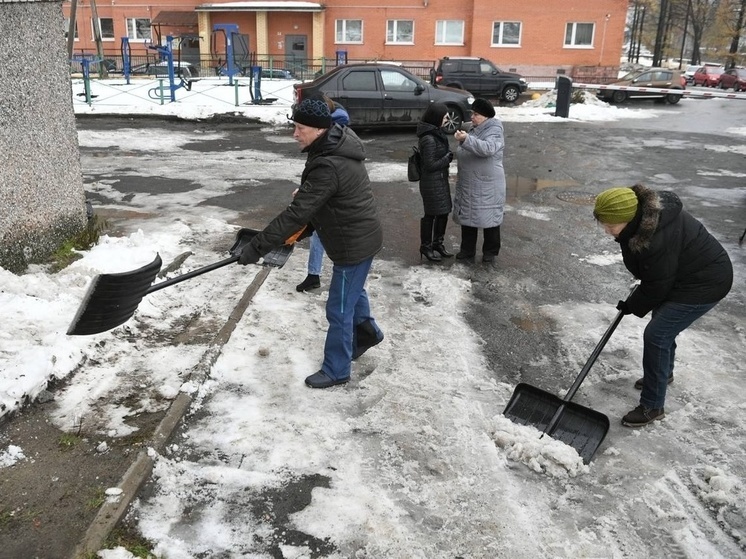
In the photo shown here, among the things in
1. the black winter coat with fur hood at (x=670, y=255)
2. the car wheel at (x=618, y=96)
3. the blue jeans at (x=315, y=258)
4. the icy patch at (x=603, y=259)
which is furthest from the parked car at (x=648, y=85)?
the black winter coat with fur hood at (x=670, y=255)

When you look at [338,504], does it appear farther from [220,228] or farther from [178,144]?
[178,144]

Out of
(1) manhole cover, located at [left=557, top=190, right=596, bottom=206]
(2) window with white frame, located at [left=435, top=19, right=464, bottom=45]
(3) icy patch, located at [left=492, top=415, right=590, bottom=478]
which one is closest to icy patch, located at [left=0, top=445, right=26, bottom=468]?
(3) icy patch, located at [left=492, top=415, right=590, bottom=478]

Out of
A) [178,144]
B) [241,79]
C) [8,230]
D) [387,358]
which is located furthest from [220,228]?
[241,79]

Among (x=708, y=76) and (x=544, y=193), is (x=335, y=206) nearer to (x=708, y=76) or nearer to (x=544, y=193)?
(x=544, y=193)

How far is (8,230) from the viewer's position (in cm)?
562

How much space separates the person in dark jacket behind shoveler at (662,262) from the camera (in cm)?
371

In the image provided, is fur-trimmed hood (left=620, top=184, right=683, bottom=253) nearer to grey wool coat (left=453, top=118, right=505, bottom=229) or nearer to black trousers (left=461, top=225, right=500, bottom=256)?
grey wool coat (left=453, top=118, right=505, bottom=229)

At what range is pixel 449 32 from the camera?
34.8m

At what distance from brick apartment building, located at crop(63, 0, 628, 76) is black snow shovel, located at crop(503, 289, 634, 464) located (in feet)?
103

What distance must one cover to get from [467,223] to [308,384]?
→ 120 inches

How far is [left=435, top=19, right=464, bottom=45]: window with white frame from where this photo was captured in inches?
1362

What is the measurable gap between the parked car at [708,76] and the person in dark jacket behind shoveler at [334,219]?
44.6 m

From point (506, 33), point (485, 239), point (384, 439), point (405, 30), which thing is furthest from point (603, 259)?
point (405, 30)

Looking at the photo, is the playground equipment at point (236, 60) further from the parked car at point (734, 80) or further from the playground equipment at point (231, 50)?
the parked car at point (734, 80)
